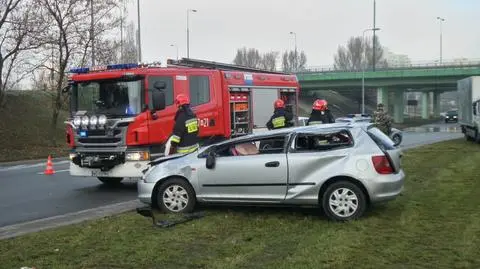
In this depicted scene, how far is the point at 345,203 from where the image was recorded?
8.07m

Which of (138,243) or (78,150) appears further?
(78,150)

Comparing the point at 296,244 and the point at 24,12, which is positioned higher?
the point at 24,12

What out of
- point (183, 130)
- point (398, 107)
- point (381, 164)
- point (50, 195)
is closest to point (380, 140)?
point (381, 164)

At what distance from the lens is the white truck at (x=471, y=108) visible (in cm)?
2556

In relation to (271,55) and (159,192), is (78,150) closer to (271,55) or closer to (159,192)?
(159,192)

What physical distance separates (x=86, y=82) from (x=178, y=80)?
191cm

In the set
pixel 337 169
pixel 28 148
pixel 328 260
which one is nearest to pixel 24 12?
pixel 28 148

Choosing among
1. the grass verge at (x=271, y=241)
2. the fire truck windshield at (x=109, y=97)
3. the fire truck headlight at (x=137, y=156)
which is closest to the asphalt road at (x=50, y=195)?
the fire truck headlight at (x=137, y=156)

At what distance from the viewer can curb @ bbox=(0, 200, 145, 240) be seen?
320 inches

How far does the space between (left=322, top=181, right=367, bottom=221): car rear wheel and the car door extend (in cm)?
66

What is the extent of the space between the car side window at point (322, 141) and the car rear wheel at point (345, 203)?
59cm

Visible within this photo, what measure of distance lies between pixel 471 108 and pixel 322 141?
2072 cm

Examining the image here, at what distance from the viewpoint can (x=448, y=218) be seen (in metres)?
8.08

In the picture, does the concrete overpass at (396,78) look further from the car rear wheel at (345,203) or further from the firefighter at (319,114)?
the car rear wheel at (345,203)
